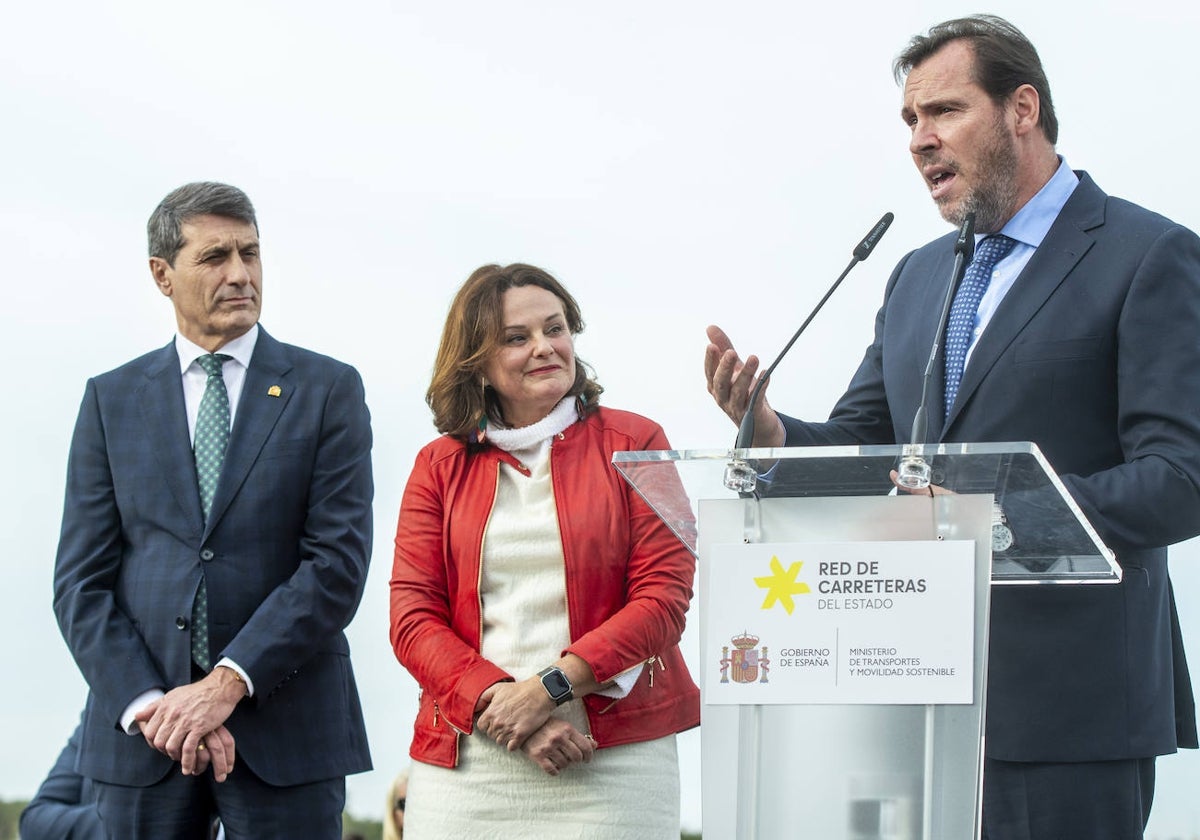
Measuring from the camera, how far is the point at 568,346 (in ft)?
8.95

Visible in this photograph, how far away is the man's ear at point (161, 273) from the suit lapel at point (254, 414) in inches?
10.2

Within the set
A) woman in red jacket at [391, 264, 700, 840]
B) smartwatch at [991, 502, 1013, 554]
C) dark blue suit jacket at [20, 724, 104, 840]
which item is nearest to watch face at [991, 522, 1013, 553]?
smartwatch at [991, 502, 1013, 554]

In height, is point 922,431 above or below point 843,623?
above

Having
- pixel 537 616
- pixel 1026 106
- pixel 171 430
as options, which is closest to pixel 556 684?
pixel 537 616

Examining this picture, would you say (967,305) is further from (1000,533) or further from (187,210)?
(187,210)

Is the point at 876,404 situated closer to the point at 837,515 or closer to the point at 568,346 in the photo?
the point at 568,346

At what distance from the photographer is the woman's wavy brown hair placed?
2.71 metres

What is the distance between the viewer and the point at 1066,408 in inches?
80.6

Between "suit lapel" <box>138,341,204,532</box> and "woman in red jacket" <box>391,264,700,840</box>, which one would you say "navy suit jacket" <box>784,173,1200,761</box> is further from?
"suit lapel" <box>138,341,204,532</box>

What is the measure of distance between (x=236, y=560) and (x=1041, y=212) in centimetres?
161

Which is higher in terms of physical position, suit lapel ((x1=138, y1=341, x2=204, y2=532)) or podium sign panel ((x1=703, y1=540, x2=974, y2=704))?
suit lapel ((x1=138, y1=341, x2=204, y2=532))

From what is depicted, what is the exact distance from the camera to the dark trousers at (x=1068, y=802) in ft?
6.20

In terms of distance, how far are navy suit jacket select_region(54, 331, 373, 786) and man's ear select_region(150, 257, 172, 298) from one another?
208 millimetres

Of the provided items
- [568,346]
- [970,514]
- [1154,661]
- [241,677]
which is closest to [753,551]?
[970,514]
